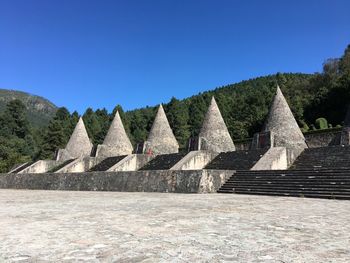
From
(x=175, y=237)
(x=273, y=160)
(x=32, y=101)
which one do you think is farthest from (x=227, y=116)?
(x=32, y=101)

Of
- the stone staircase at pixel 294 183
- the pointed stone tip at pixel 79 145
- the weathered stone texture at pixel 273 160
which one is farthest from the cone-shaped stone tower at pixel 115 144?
the stone staircase at pixel 294 183

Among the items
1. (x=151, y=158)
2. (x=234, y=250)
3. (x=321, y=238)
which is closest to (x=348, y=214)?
(x=321, y=238)

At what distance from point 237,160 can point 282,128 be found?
16.9ft

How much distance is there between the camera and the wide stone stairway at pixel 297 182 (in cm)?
888

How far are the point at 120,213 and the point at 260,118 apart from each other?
35.2 m

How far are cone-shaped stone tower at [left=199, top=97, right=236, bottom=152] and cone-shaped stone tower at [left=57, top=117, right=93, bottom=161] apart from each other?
12.6 m

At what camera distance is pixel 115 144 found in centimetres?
2859

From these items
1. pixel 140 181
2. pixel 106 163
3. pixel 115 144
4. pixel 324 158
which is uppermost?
pixel 115 144

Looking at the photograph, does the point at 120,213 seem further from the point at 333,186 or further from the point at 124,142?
the point at 124,142

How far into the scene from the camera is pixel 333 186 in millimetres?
8984

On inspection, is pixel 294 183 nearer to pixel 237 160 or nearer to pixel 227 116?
pixel 237 160

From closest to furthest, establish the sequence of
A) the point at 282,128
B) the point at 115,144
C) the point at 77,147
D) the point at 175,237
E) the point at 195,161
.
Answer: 1. the point at 175,237
2. the point at 195,161
3. the point at 282,128
4. the point at 115,144
5. the point at 77,147

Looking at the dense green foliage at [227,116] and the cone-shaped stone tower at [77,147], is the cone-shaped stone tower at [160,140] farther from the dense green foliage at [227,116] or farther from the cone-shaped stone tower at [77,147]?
the dense green foliage at [227,116]

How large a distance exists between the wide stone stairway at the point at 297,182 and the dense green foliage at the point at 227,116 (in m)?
21.1
